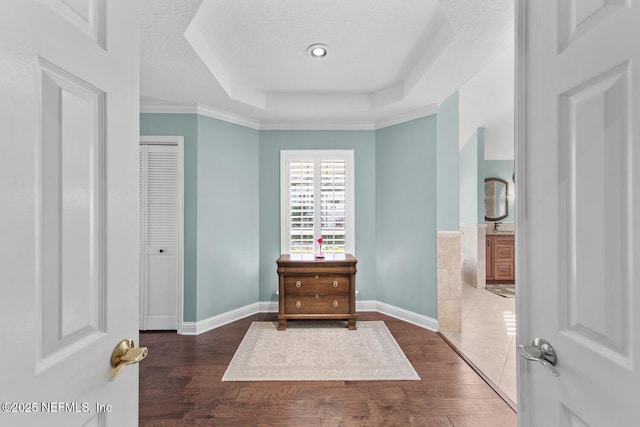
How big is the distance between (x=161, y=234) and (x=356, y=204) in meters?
2.45

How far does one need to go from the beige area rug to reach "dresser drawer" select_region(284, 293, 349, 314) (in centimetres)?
20

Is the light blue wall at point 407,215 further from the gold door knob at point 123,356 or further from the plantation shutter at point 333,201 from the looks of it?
the gold door knob at point 123,356

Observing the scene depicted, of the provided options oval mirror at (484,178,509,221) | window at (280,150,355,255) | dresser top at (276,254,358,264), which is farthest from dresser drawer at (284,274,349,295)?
oval mirror at (484,178,509,221)

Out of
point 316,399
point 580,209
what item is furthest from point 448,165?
point 580,209

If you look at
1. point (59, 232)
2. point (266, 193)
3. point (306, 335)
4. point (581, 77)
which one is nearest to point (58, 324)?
point (59, 232)

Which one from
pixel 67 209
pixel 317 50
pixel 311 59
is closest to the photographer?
pixel 67 209

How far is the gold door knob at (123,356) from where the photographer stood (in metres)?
0.74

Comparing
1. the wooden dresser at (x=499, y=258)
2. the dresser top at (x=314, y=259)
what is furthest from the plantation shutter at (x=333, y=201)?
the wooden dresser at (x=499, y=258)

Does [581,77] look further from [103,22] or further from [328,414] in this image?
[328,414]

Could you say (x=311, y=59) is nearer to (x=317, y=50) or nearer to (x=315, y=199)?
(x=317, y=50)

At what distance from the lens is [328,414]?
2.01m

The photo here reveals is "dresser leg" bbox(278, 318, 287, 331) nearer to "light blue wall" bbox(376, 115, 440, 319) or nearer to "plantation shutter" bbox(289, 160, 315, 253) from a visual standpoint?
"plantation shutter" bbox(289, 160, 315, 253)

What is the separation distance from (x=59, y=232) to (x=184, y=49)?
2246 millimetres

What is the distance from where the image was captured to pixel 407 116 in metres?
3.73
